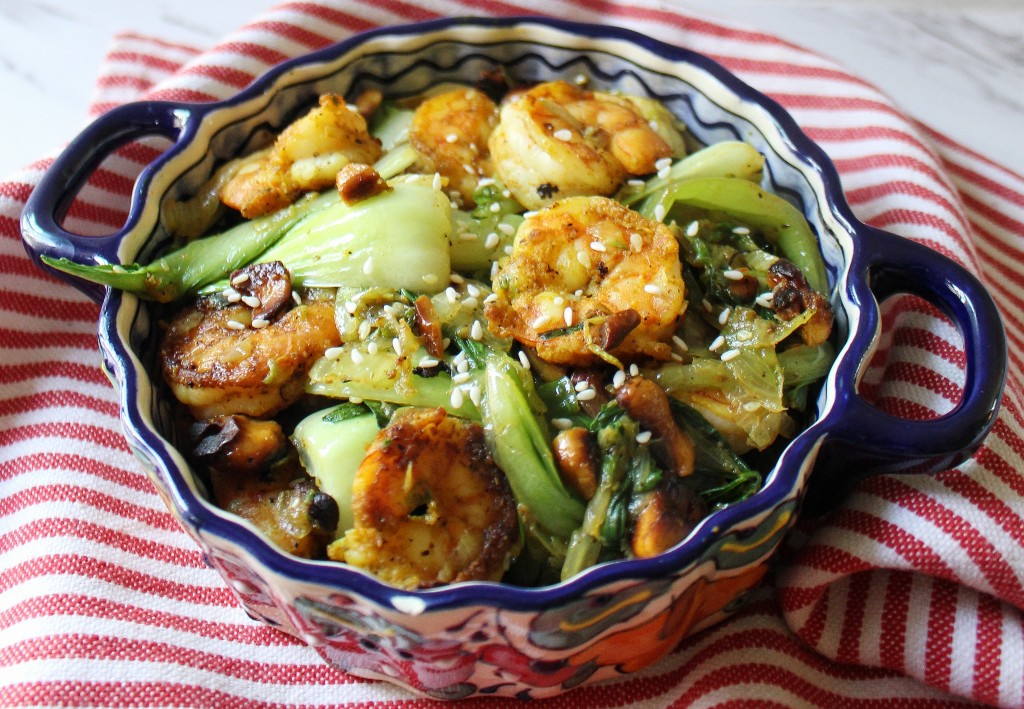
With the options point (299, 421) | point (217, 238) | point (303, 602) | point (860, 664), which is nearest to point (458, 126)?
point (217, 238)

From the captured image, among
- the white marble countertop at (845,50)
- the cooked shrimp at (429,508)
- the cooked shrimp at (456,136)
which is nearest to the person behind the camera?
the cooked shrimp at (429,508)

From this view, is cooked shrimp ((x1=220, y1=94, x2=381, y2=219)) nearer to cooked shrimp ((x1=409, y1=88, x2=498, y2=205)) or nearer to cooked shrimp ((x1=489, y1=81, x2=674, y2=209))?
cooked shrimp ((x1=409, y1=88, x2=498, y2=205))

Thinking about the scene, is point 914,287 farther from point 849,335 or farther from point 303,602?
point 303,602

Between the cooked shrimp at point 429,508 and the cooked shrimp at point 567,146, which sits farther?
the cooked shrimp at point 567,146

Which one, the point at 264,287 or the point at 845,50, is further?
the point at 845,50

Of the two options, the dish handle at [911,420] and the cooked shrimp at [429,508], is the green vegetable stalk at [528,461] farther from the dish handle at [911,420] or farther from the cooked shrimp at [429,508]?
the dish handle at [911,420]

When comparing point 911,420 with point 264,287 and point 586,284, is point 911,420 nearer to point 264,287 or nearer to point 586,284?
point 586,284

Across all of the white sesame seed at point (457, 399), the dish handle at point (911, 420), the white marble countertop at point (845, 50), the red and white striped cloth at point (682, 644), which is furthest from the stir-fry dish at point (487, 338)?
the white marble countertop at point (845, 50)

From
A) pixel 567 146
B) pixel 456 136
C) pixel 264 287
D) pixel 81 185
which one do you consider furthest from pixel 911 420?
pixel 81 185
